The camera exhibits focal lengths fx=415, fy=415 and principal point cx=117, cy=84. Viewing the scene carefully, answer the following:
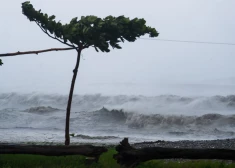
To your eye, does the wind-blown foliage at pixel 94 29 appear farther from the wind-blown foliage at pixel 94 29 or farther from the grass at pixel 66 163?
the grass at pixel 66 163

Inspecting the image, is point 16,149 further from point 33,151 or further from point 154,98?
point 154,98

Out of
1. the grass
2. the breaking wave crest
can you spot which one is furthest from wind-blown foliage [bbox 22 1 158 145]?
the breaking wave crest

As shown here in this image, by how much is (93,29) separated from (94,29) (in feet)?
0.11

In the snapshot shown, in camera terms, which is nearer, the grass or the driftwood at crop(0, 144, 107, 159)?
the driftwood at crop(0, 144, 107, 159)

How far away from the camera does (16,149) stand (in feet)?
29.0

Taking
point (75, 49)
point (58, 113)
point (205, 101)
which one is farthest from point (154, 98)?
point (75, 49)

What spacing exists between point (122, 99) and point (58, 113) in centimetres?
1213

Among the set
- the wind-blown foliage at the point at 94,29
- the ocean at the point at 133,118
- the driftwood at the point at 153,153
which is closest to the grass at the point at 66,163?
the driftwood at the point at 153,153

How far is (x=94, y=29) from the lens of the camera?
449 inches

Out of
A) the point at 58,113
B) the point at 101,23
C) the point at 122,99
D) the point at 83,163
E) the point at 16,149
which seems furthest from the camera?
the point at 122,99

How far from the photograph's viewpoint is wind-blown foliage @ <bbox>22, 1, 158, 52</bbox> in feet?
37.4

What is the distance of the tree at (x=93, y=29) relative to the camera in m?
11.4

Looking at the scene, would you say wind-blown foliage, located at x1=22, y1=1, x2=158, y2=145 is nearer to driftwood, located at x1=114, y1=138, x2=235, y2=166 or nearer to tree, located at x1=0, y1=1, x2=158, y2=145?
tree, located at x1=0, y1=1, x2=158, y2=145

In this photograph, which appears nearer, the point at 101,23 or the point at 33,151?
the point at 33,151
